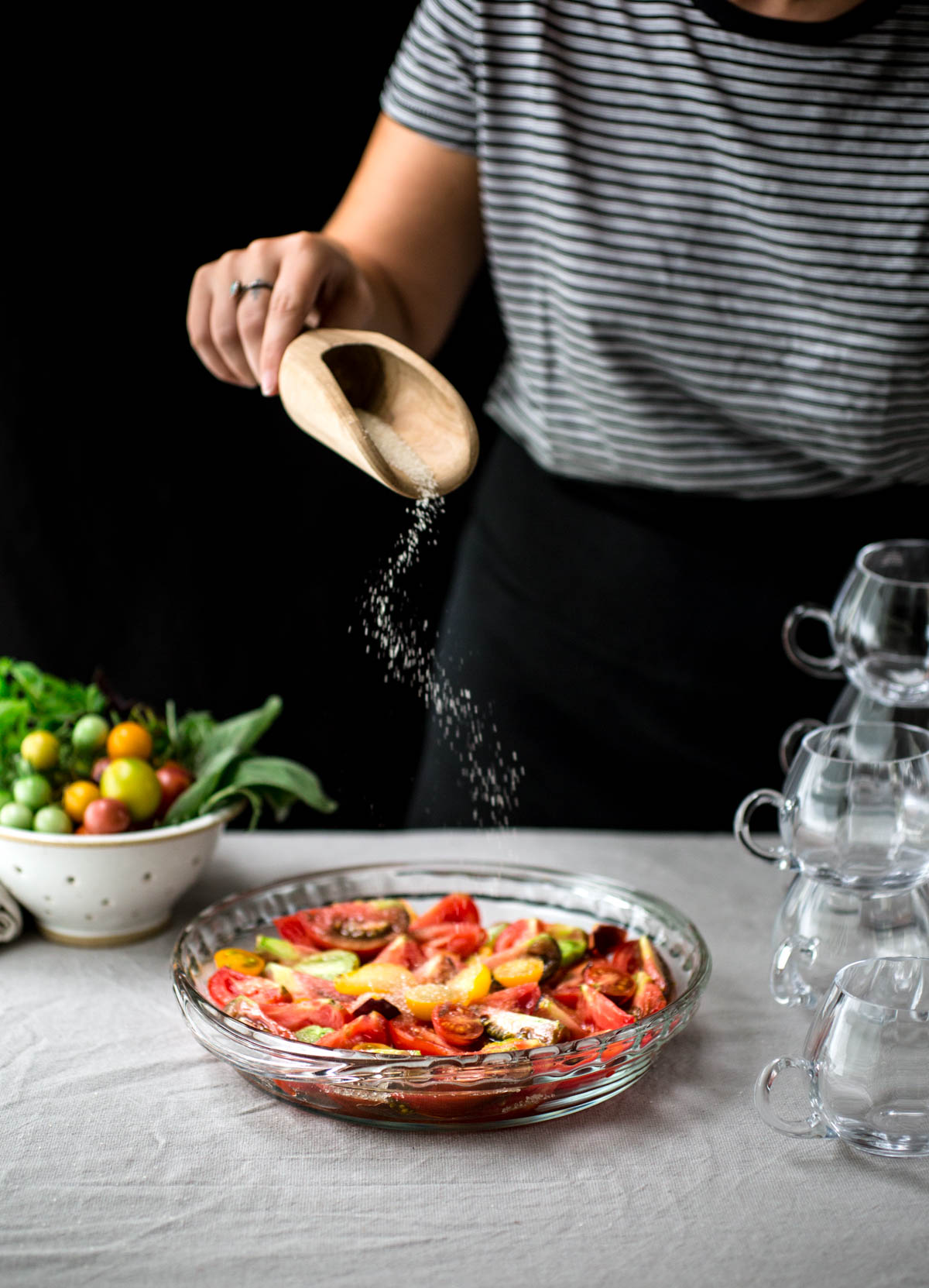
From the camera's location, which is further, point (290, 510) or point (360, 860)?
point (290, 510)

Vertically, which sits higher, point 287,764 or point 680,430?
point 680,430

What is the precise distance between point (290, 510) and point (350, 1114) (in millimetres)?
1527

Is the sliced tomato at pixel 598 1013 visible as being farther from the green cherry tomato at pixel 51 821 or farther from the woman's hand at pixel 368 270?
the woman's hand at pixel 368 270

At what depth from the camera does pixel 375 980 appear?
89cm

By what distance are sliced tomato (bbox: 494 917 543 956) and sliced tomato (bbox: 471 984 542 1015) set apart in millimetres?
109

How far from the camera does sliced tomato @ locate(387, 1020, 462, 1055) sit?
805mm

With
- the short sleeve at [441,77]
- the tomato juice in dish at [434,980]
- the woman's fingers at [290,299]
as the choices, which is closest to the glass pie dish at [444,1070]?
the tomato juice in dish at [434,980]

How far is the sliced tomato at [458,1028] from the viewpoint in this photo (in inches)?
31.6

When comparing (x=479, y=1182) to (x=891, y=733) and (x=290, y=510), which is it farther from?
(x=290, y=510)

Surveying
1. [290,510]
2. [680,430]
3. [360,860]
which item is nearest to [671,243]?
[680,430]

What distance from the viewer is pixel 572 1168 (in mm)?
759

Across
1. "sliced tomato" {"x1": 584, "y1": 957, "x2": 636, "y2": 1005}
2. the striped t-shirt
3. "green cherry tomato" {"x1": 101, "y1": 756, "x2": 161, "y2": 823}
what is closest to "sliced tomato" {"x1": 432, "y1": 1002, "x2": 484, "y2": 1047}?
"sliced tomato" {"x1": 584, "y1": 957, "x2": 636, "y2": 1005}

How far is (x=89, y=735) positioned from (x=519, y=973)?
17.4 inches

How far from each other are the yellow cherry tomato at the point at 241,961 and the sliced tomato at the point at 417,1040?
0.48 feet
